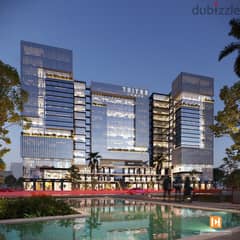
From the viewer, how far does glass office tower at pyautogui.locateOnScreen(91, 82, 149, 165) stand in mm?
169000

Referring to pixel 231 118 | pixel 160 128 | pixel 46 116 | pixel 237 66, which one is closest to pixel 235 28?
pixel 237 66

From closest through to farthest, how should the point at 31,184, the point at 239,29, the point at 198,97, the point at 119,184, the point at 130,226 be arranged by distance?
the point at 130,226 < the point at 239,29 < the point at 31,184 < the point at 119,184 < the point at 198,97

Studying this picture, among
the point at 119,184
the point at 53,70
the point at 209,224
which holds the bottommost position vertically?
the point at 119,184

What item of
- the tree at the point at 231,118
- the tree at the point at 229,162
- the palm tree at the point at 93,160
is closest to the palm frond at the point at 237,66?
the tree at the point at 231,118

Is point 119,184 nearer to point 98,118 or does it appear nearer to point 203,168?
point 98,118

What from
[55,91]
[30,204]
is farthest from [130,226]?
[55,91]

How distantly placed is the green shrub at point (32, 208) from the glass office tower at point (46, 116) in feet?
420

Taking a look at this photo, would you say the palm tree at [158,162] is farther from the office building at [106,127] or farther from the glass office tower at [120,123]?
the glass office tower at [120,123]

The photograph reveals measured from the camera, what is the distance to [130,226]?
1617 centimetres

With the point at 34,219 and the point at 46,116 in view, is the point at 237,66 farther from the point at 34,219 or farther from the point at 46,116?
the point at 46,116

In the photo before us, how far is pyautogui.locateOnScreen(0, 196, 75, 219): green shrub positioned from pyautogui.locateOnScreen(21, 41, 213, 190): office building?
12452 cm

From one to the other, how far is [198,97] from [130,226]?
570 feet

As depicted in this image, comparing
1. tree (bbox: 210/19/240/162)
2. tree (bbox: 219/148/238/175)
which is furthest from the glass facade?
tree (bbox: 210/19/240/162)

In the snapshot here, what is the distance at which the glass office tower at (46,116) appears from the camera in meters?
149
